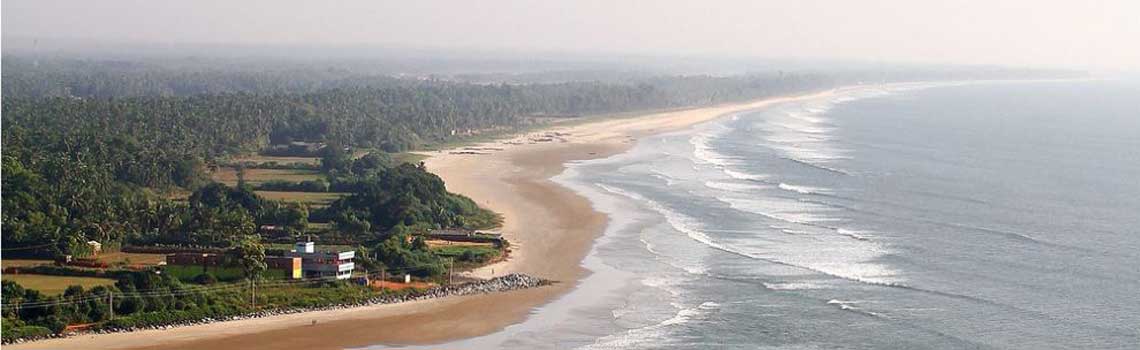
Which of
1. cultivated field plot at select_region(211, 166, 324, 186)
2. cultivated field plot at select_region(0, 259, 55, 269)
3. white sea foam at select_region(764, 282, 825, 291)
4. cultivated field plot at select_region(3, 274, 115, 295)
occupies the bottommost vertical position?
cultivated field plot at select_region(211, 166, 324, 186)

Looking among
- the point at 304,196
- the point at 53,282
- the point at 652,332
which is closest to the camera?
the point at 652,332

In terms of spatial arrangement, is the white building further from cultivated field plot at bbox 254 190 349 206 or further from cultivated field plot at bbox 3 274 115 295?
cultivated field plot at bbox 254 190 349 206

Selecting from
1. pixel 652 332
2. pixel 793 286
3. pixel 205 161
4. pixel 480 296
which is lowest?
pixel 205 161

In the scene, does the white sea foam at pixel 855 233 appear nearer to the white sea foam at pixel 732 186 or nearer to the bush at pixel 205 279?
the white sea foam at pixel 732 186

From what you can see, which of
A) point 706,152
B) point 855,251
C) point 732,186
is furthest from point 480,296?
point 706,152

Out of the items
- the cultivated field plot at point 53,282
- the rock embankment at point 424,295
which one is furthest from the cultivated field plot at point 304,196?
the rock embankment at point 424,295

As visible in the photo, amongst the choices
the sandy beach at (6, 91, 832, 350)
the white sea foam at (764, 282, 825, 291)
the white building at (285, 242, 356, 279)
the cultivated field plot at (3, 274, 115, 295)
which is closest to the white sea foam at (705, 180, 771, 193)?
the sandy beach at (6, 91, 832, 350)

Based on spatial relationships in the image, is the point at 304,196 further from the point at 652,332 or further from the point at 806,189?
the point at 652,332

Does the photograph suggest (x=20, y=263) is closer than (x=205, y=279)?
No
